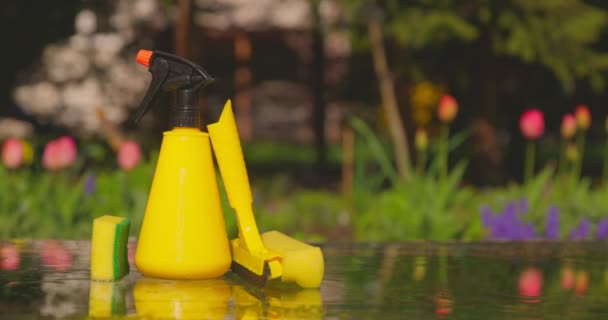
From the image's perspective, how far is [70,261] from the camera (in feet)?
12.0

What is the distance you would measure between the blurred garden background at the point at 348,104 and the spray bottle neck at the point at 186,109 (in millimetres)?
2462

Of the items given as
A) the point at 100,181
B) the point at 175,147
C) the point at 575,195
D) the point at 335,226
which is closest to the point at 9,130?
the point at 100,181

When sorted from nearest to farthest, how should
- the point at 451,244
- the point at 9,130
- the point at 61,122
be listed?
the point at 451,244 < the point at 9,130 < the point at 61,122

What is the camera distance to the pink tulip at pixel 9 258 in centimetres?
351

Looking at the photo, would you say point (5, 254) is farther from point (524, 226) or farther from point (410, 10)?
point (410, 10)

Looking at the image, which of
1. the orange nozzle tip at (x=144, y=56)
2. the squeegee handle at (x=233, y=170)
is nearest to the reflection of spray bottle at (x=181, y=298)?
the squeegee handle at (x=233, y=170)

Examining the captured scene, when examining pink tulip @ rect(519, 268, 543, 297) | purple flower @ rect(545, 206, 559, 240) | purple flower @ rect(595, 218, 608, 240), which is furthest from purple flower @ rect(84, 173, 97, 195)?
pink tulip @ rect(519, 268, 543, 297)

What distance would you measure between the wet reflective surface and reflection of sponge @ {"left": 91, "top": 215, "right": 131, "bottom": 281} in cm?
4

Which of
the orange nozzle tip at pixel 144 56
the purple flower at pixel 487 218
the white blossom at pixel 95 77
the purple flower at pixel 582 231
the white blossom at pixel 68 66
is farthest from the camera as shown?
the white blossom at pixel 68 66

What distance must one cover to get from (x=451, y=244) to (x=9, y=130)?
941 centimetres

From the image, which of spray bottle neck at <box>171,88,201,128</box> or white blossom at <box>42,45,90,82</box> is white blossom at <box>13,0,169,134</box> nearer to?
white blossom at <box>42,45,90,82</box>

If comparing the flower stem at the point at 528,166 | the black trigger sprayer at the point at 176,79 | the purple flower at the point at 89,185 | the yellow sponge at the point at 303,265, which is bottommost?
the yellow sponge at the point at 303,265

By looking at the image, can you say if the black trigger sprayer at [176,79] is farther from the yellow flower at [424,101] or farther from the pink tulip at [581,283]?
the yellow flower at [424,101]

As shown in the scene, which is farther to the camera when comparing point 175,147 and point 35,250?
point 35,250
